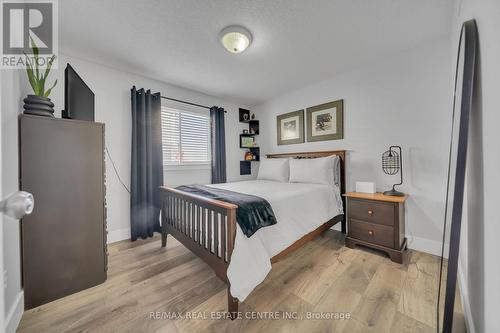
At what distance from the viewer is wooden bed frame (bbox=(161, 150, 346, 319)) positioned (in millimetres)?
1440

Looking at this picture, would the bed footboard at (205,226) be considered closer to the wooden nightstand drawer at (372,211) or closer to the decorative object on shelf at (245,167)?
the wooden nightstand drawer at (372,211)

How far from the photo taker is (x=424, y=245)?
7.42 feet

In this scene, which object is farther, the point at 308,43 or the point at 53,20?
the point at 308,43

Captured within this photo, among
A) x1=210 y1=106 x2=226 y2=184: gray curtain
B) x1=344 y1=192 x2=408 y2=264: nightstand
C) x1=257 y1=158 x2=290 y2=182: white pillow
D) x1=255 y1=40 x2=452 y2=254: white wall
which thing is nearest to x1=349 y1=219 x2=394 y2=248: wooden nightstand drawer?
x1=344 y1=192 x2=408 y2=264: nightstand

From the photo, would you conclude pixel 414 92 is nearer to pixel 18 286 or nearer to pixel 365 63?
pixel 365 63

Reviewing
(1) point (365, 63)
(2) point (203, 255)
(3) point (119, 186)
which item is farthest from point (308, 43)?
(3) point (119, 186)

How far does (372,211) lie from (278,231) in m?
1.19

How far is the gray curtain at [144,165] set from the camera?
272 cm

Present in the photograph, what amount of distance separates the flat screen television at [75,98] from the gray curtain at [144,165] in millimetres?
705

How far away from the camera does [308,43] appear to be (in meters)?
2.14

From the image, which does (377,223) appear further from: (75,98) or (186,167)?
(75,98)

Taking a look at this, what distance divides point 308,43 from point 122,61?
2226mm

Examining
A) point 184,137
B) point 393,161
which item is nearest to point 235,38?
point 184,137

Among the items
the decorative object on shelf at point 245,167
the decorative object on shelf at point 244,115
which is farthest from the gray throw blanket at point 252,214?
the decorative object on shelf at point 244,115
